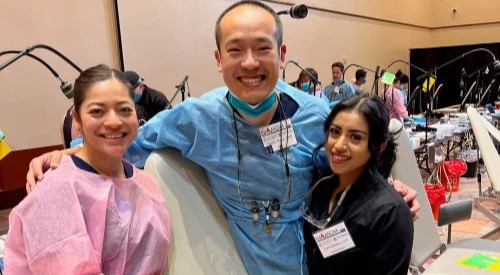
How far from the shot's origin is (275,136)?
1229mm

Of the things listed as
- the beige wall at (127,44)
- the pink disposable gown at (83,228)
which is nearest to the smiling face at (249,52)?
the pink disposable gown at (83,228)

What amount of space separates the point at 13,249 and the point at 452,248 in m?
1.82

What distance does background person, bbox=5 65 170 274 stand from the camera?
3.04 feet

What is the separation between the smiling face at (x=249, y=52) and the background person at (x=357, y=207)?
263 mm

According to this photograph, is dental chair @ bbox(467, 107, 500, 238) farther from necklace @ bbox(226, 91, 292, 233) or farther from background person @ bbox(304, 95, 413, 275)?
necklace @ bbox(226, 91, 292, 233)

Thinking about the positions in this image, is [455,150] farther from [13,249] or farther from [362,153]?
[13,249]

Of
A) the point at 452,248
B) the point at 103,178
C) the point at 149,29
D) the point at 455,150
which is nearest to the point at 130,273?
the point at 103,178

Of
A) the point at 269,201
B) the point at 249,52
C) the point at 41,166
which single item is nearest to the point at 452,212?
the point at 269,201

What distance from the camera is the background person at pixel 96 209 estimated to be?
93 centimetres

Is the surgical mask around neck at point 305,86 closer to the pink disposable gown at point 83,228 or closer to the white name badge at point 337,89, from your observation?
the white name badge at point 337,89

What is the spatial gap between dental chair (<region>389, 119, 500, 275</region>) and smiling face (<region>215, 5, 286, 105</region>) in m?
0.85

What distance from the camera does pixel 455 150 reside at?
5422 mm

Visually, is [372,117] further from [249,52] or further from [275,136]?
[249,52]

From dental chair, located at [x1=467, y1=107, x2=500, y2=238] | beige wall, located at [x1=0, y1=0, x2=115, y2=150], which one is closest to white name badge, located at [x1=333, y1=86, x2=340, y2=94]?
dental chair, located at [x1=467, y1=107, x2=500, y2=238]
